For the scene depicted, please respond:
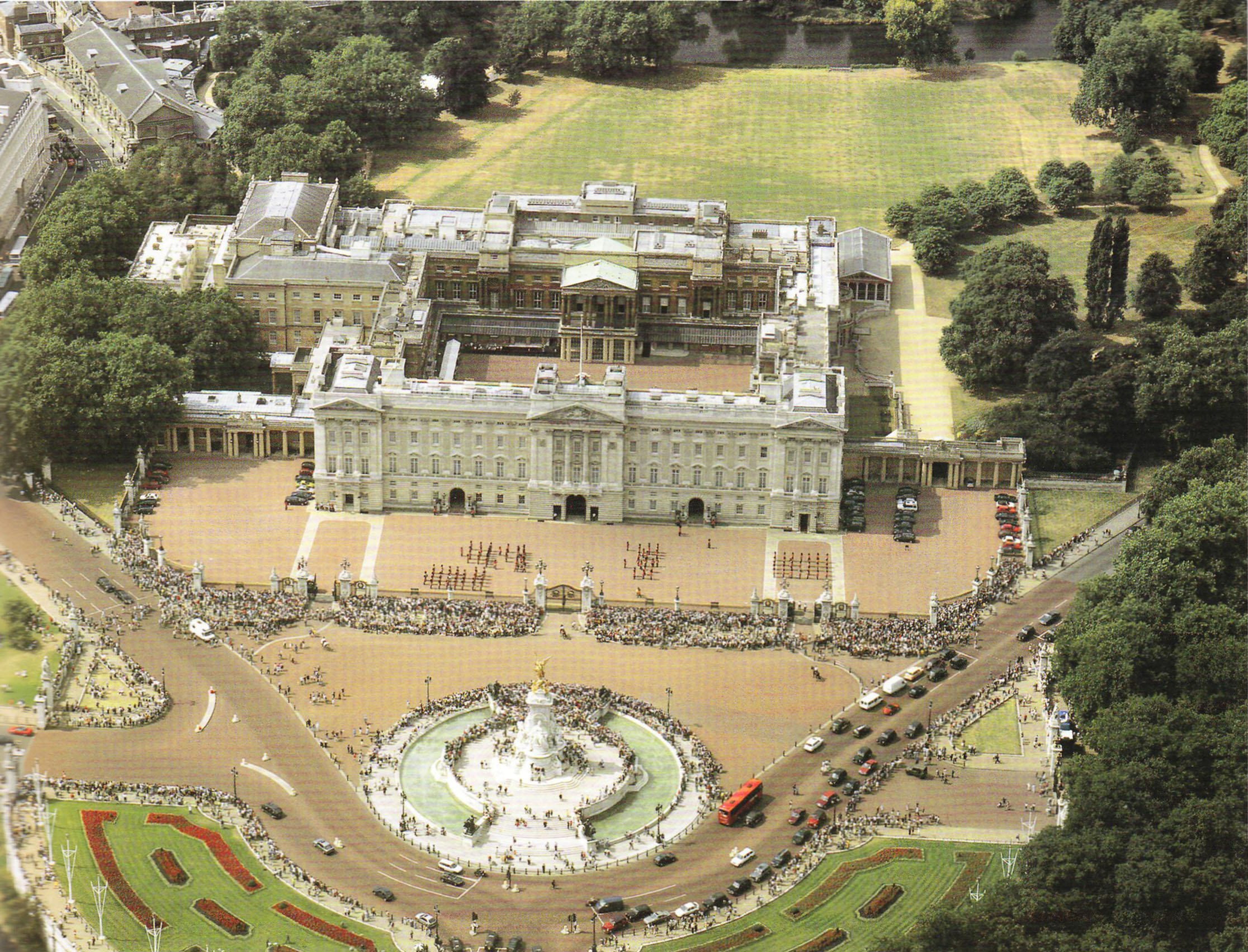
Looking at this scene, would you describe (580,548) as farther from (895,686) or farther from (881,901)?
(881,901)

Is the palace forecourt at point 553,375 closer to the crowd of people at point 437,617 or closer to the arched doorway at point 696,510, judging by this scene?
the arched doorway at point 696,510

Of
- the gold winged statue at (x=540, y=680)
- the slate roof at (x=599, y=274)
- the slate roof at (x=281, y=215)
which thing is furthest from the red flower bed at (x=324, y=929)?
the slate roof at (x=281, y=215)

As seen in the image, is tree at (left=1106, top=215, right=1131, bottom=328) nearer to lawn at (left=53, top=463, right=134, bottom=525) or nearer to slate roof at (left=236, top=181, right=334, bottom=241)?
slate roof at (left=236, top=181, right=334, bottom=241)

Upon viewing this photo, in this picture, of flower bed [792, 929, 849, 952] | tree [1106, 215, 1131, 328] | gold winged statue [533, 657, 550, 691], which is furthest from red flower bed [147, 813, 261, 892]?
tree [1106, 215, 1131, 328]

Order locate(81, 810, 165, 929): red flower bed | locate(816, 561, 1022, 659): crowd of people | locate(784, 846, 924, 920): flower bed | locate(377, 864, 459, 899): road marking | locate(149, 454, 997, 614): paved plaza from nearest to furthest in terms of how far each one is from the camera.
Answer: locate(81, 810, 165, 929): red flower bed → locate(784, 846, 924, 920): flower bed → locate(377, 864, 459, 899): road marking → locate(816, 561, 1022, 659): crowd of people → locate(149, 454, 997, 614): paved plaza

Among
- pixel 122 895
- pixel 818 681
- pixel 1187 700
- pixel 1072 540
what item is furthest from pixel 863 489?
pixel 122 895

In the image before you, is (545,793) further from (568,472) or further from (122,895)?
(568,472)
